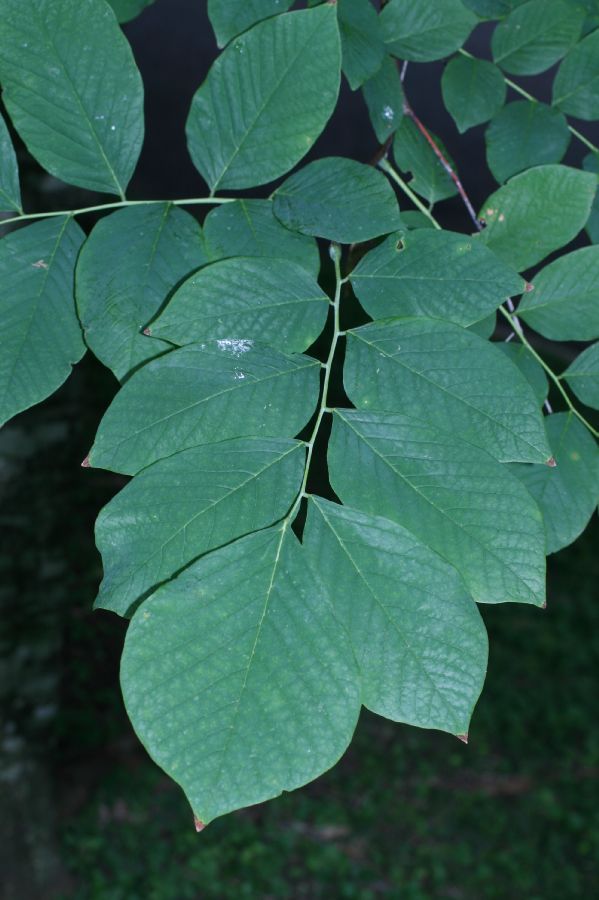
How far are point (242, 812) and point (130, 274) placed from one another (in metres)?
2.87

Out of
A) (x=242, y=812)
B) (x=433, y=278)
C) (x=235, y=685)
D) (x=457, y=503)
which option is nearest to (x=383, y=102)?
(x=433, y=278)

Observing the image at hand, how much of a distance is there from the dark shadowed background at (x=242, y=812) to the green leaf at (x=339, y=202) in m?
1.55

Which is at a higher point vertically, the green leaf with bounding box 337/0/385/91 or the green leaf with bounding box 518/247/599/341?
the green leaf with bounding box 337/0/385/91

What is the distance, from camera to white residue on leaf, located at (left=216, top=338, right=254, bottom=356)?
0.77m

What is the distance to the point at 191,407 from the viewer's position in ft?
2.44

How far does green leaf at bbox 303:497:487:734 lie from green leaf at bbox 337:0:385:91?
517 millimetres

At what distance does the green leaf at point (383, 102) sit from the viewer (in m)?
1.01

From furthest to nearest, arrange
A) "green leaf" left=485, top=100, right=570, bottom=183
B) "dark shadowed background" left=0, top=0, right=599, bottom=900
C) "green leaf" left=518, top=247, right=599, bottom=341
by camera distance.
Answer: "dark shadowed background" left=0, top=0, right=599, bottom=900 < "green leaf" left=485, top=100, right=570, bottom=183 < "green leaf" left=518, top=247, right=599, bottom=341

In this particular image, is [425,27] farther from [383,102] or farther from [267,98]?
[267,98]

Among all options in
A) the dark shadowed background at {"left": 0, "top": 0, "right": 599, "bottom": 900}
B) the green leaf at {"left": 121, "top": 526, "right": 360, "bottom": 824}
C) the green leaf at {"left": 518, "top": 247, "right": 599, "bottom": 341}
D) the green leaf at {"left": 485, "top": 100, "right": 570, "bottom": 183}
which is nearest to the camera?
the green leaf at {"left": 121, "top": 526, "right": 360, "bottom": 824}

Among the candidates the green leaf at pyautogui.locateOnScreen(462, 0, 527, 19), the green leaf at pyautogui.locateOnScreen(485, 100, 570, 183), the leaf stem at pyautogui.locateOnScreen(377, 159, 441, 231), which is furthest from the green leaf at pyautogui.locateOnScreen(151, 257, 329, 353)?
the green leaf at pyautogui.locateOnScreen(462, 0, 527, 19)

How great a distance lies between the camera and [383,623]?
0.67 meters

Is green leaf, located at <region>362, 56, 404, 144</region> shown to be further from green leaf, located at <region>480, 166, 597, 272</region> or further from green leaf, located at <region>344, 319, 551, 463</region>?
green leaf, located at <region>344, 319, 551, 463</region>

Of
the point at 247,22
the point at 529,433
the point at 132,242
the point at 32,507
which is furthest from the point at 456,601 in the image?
the point at 32,507
